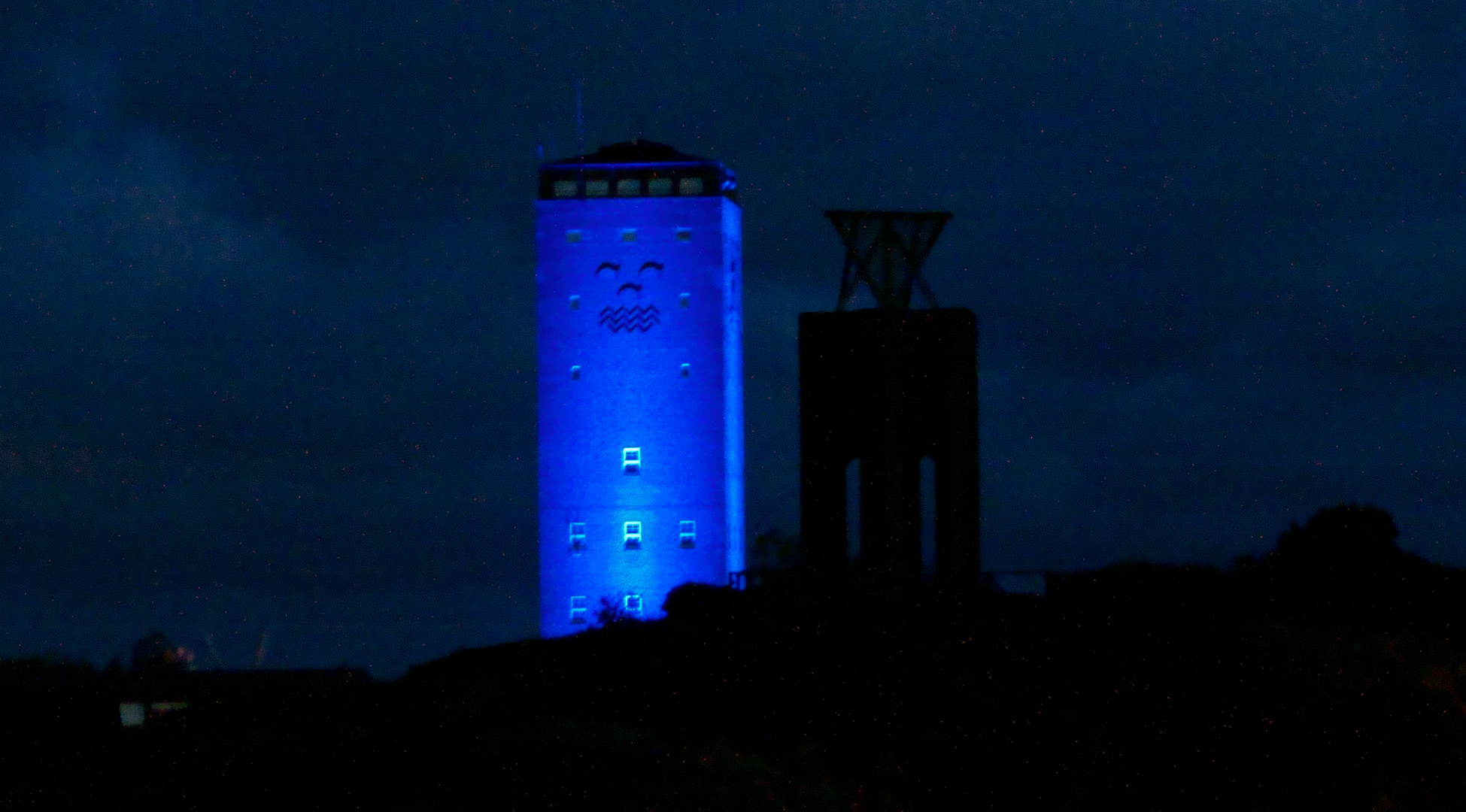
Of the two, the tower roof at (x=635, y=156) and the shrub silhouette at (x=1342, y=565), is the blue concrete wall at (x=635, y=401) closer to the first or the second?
the tower roof at (x=635, y=156)

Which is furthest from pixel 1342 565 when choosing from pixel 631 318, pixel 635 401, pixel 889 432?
pixel 631 318

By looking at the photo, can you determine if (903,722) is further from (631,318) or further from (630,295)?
(630,295)

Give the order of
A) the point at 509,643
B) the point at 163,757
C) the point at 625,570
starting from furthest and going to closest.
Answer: the point at 625,570 → the point at 509,643 → the point at 163,757

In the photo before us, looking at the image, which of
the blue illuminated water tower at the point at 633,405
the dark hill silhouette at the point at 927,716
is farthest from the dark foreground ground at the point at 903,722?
the blue illuminated water tower at the point at 633,405

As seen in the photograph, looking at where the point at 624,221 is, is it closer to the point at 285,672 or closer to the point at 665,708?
the point at 285,672

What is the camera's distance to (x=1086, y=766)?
27.0 metres

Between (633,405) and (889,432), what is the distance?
1157 inches

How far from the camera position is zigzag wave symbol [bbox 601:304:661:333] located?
64.4 m

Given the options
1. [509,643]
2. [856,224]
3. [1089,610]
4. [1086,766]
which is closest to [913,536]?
[1089,610]

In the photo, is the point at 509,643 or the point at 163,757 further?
the point at 509,643

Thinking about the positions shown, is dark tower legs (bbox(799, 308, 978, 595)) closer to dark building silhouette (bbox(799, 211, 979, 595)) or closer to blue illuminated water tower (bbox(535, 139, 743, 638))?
dark building silhouette (bbox(799, 211, 979, 595))

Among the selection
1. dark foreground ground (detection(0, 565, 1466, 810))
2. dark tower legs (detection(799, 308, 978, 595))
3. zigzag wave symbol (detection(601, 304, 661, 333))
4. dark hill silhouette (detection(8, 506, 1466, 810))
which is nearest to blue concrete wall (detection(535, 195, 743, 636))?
zigzag wave symbol (detection(601, 304, 661, 333))

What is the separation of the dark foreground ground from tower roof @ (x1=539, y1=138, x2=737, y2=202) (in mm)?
29693

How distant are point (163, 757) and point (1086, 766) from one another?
12689 mm
